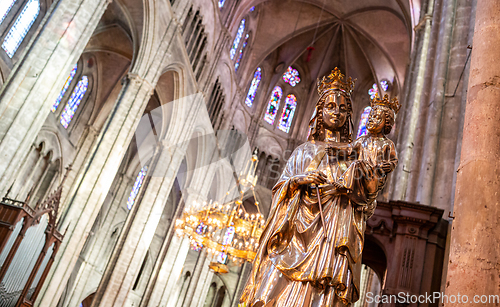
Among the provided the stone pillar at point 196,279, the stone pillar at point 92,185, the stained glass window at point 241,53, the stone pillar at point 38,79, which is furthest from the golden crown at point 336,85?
the stained glass window at point 241,53

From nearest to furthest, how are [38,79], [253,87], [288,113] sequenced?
1. [38,79]
2. [253,87]
3. [288,113]

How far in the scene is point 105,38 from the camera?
15.8 meters

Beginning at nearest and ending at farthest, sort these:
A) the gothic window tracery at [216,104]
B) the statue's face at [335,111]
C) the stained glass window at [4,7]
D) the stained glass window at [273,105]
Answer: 1. the statue's face at [335,111]
2. the stained glass window at [4,7]
3. the gothic window tracery at [216,104]
4. the stained glass window at [273,105]

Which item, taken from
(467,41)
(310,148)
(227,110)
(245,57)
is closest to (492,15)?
(310,148)

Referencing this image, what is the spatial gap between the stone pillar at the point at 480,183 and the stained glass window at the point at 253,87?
59.8ft

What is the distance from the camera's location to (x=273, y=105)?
2286 centimetres

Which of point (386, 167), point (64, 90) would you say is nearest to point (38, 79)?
point (386, 167)

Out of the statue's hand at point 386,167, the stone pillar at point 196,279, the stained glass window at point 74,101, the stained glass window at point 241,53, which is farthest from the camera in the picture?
the stained glass window at point 241,53

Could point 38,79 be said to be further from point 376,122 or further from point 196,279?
point 196,279

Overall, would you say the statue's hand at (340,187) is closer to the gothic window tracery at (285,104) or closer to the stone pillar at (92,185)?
the stone pillar at (92,185)

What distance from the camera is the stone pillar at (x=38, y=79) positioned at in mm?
7754

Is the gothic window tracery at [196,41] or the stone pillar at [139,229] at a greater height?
the gothic window tracery at [196,41]

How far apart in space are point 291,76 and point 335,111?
20.4 meters

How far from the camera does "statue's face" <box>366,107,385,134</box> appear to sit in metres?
3.44
